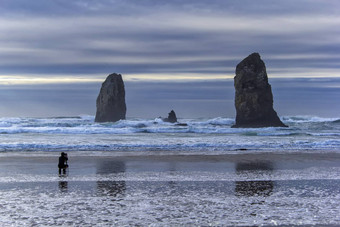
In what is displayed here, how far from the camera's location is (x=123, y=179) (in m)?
17.4

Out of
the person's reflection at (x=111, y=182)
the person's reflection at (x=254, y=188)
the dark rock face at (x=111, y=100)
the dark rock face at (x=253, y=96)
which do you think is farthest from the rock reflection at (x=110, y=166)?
the dark rock face at (x=111, y=100)

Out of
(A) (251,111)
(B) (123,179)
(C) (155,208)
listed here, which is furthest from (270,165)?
(A) (251,111)

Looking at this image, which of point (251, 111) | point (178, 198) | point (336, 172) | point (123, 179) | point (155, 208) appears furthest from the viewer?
point (251, 111)

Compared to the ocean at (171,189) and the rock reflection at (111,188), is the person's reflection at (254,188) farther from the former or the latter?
the rock reflection at (111,188)

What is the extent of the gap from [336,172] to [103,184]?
1073cm

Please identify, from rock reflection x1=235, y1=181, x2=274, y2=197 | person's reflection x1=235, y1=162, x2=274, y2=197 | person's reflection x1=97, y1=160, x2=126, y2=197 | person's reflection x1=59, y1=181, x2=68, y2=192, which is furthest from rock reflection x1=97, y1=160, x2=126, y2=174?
rock reflection x1=235, y1=181, x2=274, y2=197

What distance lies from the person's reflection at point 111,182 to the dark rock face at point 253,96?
145 feet

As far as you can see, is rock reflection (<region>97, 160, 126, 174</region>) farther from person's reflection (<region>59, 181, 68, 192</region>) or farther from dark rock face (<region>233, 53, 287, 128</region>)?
dark rock face (<region>233, 53, 287, 128</region>)

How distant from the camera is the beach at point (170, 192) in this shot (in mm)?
10844

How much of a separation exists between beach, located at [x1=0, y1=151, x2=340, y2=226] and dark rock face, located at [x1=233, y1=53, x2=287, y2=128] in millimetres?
40717

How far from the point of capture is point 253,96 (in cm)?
6512

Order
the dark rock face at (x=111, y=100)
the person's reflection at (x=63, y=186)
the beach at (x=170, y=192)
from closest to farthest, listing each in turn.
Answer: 1. the beach at (x=170, y=192)
2. the person's reflection at (x=63, y=186)
3. the dark rock face at (x=111, y=100)

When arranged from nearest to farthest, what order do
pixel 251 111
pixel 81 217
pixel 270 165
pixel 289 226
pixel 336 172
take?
pixel 289 226, pixel 81 217, pixel 336 172, pixel 270 165, pixel 251 111

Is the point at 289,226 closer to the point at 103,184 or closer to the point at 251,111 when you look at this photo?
the point at 103,184
